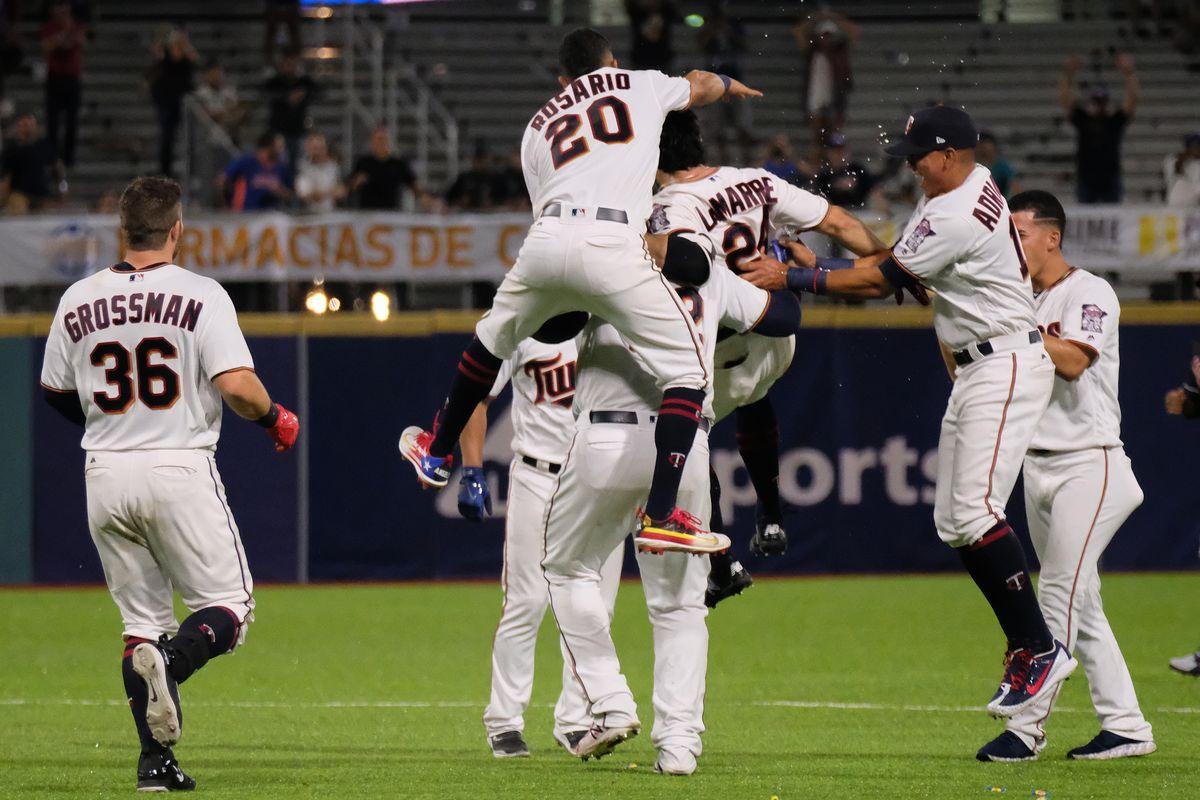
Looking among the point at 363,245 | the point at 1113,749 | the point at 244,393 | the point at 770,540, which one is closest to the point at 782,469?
the point at 363,245

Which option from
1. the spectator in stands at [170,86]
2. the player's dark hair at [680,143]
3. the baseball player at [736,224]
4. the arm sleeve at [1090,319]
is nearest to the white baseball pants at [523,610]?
the baseball player at [736,224]

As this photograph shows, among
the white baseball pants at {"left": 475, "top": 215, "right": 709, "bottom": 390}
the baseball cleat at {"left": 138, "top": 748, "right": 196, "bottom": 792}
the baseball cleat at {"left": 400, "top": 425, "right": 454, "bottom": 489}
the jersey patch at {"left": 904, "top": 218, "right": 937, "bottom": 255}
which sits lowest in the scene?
the baseball cleat at {"left": 138, "top": 748, "right": 196, "bottom": 792}

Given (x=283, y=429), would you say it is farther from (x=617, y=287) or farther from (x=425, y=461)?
(x=617, y=287)

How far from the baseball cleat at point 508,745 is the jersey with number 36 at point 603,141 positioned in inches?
91.2

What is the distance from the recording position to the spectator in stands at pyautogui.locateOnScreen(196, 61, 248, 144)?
20438 millimetres

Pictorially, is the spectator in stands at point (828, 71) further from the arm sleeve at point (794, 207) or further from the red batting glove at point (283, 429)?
the red batting glove at point (283, 429)

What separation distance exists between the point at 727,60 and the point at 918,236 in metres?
13.0

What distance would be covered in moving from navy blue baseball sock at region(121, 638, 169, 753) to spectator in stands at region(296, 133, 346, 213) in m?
12.2

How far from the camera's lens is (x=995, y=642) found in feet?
40.7

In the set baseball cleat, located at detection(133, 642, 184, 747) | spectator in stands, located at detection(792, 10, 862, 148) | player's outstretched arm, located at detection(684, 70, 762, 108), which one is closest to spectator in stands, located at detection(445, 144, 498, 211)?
spectator in stands, located at detection(792, 10, 862, 148)

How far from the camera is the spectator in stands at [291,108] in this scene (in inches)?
762

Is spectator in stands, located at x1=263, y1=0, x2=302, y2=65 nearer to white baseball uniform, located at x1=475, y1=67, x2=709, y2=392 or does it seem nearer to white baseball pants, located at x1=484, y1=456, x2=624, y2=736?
white baseball pants, located at x1=484, y1=456, x2=624, y2=736

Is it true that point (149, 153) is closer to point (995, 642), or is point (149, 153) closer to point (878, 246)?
point (995, 642)

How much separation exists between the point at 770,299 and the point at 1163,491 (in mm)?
9866
